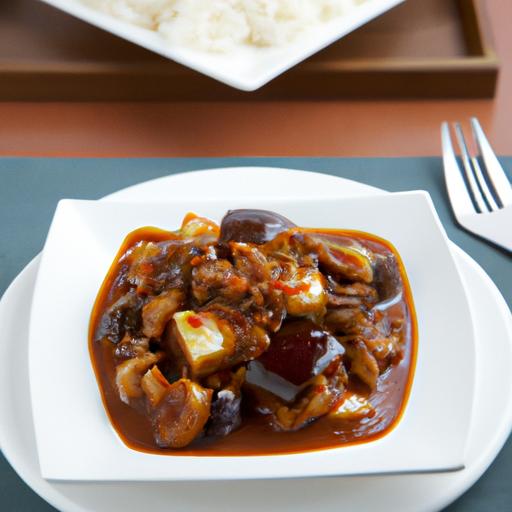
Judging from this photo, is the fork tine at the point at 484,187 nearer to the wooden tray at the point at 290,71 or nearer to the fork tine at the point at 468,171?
the fork tine at the point at 468,171

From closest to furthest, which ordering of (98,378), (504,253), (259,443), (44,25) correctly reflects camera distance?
(259,443), (98,378), (504,253), (44,25)

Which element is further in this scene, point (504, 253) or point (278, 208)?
point (504, 253)

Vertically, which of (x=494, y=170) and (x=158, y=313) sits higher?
(x=494, y=170)

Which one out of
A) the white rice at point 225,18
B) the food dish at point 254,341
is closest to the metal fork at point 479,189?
the food dish at point 254,341

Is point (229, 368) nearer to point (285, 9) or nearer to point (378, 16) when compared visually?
point (285, 9)

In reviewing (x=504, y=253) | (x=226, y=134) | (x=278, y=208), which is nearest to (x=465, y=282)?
(x=504, y=253)

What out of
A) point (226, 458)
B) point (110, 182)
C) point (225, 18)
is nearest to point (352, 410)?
point (226, 458)

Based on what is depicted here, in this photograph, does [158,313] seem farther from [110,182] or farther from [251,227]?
[110,182]
